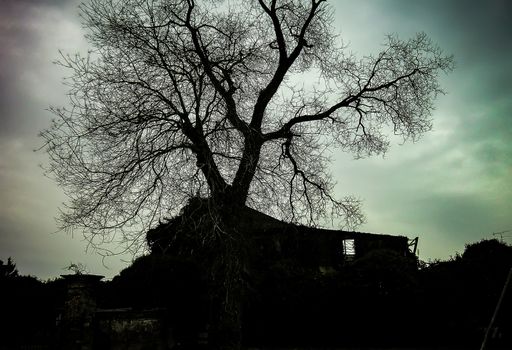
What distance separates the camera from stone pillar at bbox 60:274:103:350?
413 inches

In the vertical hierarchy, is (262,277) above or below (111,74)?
below

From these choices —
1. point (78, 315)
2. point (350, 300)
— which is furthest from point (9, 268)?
point (350, 300)

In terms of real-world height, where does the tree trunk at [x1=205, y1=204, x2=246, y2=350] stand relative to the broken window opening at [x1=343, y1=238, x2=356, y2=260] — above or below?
below

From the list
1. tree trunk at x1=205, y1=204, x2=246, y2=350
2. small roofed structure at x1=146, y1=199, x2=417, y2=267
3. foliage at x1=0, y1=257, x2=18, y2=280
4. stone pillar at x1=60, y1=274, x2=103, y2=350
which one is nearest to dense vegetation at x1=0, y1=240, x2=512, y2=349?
small roofed structure at x1=146, y1=199, x2=417, y2=267

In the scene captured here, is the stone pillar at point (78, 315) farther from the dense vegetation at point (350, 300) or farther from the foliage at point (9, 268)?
the foliage at point (9, 268)

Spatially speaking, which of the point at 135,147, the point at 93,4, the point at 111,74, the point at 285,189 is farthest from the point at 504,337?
the point at 93,4

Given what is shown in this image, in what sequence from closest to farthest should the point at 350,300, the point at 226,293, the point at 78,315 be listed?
the point at 226,293 → the point at 78,315 → the point at 350,300

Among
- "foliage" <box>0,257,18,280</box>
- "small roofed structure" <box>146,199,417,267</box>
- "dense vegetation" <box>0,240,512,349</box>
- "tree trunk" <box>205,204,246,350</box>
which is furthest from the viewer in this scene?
"foliage" <box>0,257,18,280</box>

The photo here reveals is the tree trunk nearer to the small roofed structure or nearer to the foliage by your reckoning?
the small roofed structure

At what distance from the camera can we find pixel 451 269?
17969 mm

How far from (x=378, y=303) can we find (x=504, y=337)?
4962mm

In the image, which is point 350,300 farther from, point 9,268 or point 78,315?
point 9,268

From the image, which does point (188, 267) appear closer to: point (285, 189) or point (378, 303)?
point (285, 189)

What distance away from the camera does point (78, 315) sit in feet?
35.0
